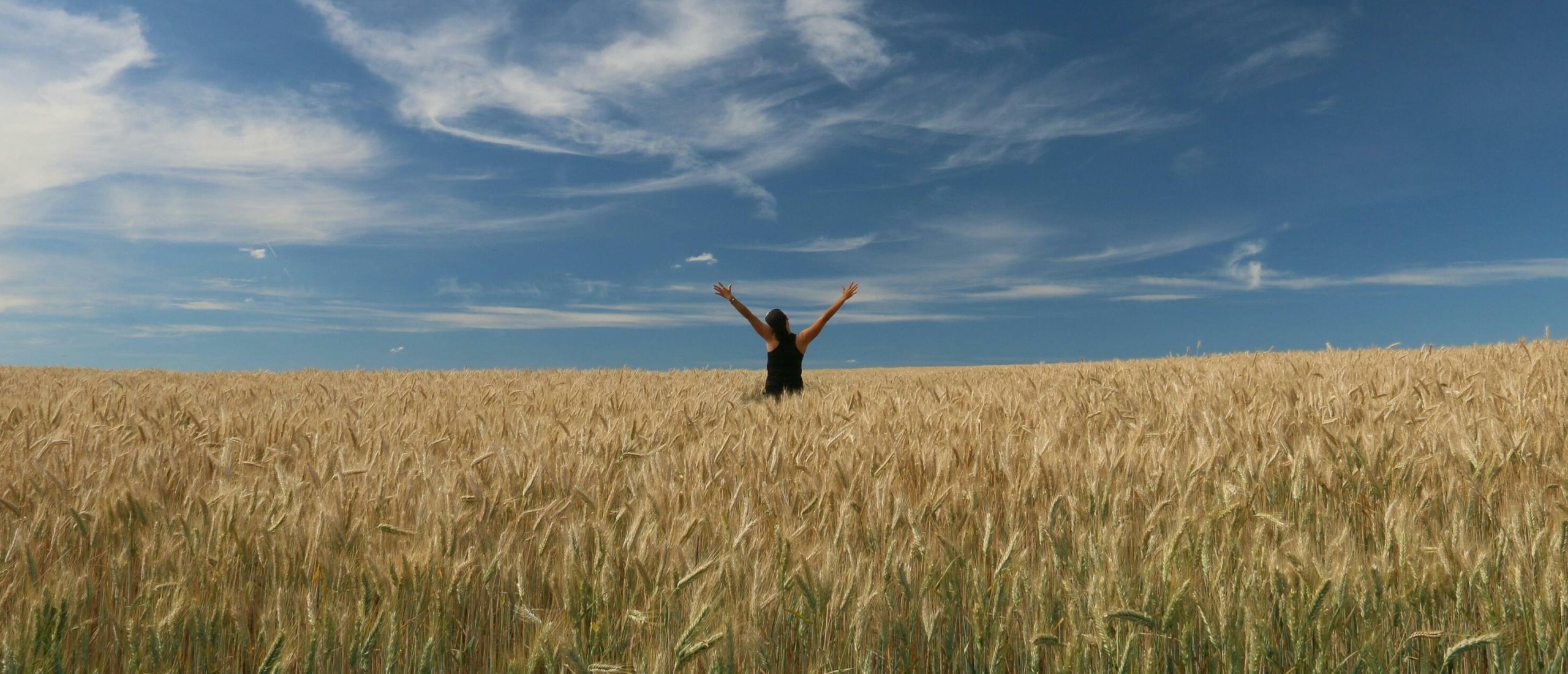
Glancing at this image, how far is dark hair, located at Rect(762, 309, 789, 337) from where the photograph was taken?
9.01 meters

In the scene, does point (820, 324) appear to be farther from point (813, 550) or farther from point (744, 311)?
point (813, 550)

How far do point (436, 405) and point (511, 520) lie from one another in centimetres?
446

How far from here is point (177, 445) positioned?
442 cm

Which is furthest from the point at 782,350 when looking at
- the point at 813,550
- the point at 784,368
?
the point at 813,550

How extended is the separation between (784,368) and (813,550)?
6941 mm

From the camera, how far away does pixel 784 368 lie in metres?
9.10

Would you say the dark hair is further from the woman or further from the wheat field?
the wheat field

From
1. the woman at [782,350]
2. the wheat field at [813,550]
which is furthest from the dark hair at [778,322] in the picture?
the wheat field at [813,550]

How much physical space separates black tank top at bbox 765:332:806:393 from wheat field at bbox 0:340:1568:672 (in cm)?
453

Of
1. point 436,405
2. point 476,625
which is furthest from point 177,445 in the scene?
point 476,625

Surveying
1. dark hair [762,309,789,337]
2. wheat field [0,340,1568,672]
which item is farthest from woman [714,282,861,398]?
wheat field [0,340,1568,672]

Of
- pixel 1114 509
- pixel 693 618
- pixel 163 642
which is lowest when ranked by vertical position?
pixel 163 642

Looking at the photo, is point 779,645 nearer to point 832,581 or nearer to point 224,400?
point 832,581

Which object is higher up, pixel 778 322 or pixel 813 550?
pixel 778 322
